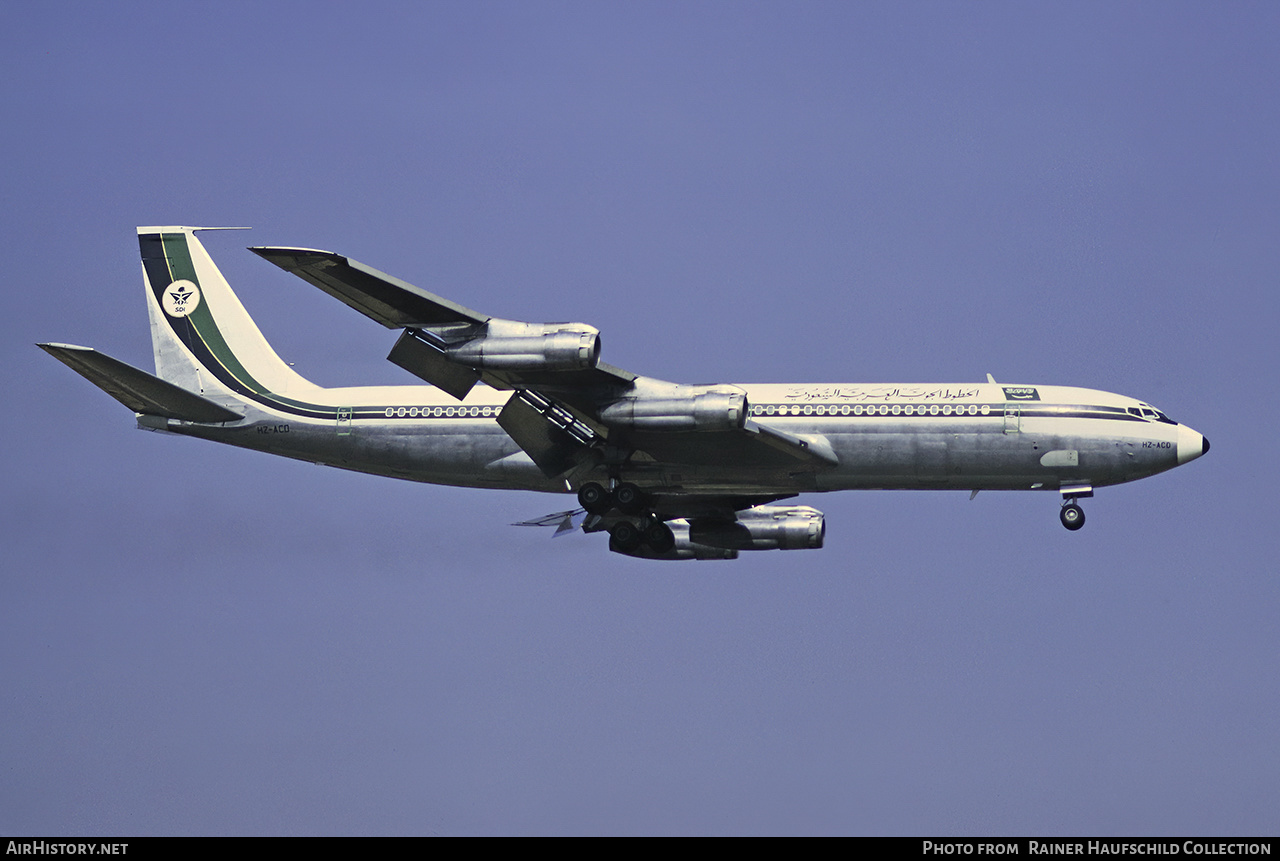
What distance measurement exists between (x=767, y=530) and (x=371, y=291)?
17414 mm

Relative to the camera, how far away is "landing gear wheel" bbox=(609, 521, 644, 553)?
48.5 meters

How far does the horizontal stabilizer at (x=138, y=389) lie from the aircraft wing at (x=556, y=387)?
771cm

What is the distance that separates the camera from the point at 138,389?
4575 centimetres

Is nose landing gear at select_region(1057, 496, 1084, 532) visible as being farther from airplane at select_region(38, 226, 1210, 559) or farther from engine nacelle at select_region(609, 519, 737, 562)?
engine nacelle at select_region(609, 519, 737, 562)

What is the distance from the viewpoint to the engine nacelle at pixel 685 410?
135ft

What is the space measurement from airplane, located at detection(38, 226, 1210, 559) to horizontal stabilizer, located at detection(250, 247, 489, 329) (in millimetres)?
49

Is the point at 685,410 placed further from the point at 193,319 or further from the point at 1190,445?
the point at 193,319

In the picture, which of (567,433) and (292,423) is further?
(292,423)

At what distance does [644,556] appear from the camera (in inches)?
1980

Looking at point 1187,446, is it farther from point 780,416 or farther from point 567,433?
point 567,433

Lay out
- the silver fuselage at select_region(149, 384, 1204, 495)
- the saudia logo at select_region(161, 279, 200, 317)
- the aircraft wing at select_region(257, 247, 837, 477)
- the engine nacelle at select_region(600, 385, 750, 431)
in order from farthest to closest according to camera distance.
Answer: the saudia logo at select_region(161, 279, 200, 317) → the silver fuselage at select_region(149, 384, 1204, 495) → the engine nacelle at select_region(600, 385, 750, 431) → the aircraft wing at select_region(257, 247, 837, 477)

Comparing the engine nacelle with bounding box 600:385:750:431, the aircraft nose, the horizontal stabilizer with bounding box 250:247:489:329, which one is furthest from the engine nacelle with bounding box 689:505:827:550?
the horizontal stabilizer with bounding box 250:247:489:329
